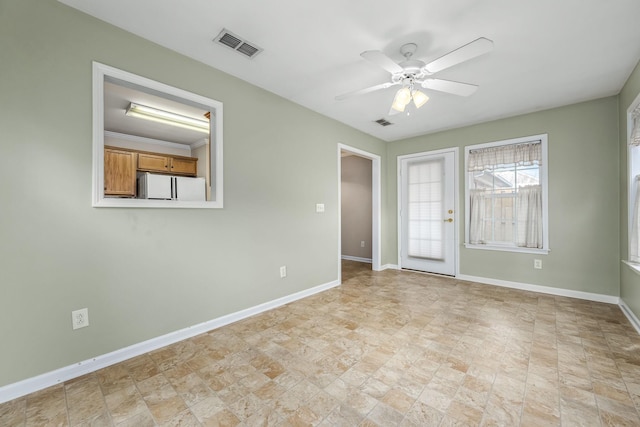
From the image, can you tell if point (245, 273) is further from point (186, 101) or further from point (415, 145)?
point (415, 145)

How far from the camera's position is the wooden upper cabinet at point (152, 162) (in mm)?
5130

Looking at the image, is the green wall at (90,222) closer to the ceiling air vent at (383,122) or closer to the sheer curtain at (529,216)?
the ceiling air vent at (383,122)

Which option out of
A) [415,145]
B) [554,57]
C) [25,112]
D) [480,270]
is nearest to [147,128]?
[25,112]

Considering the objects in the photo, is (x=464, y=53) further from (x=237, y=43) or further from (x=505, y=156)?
(x=505, y=156)

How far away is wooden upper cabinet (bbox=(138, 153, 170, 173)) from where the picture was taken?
513 centimetres

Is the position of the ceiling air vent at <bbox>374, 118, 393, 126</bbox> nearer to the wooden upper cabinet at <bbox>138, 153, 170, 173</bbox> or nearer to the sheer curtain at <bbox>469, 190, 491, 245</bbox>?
the sheer curtain at <bbox>469, 190, 491, 245</bbox>

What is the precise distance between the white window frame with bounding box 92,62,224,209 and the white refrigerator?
5.94ft

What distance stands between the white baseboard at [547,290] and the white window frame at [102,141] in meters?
4.06

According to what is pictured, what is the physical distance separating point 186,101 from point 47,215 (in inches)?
55.9

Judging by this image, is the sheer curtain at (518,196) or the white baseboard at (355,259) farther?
the white baseboard at (355,259)

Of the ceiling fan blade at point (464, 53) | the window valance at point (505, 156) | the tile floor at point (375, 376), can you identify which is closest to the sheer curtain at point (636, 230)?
the tile floor at point (375, 376)

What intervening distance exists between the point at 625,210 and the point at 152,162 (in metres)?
A: 7.14

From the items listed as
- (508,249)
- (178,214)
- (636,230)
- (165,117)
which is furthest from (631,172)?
(165,117)

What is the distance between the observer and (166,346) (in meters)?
2.32
